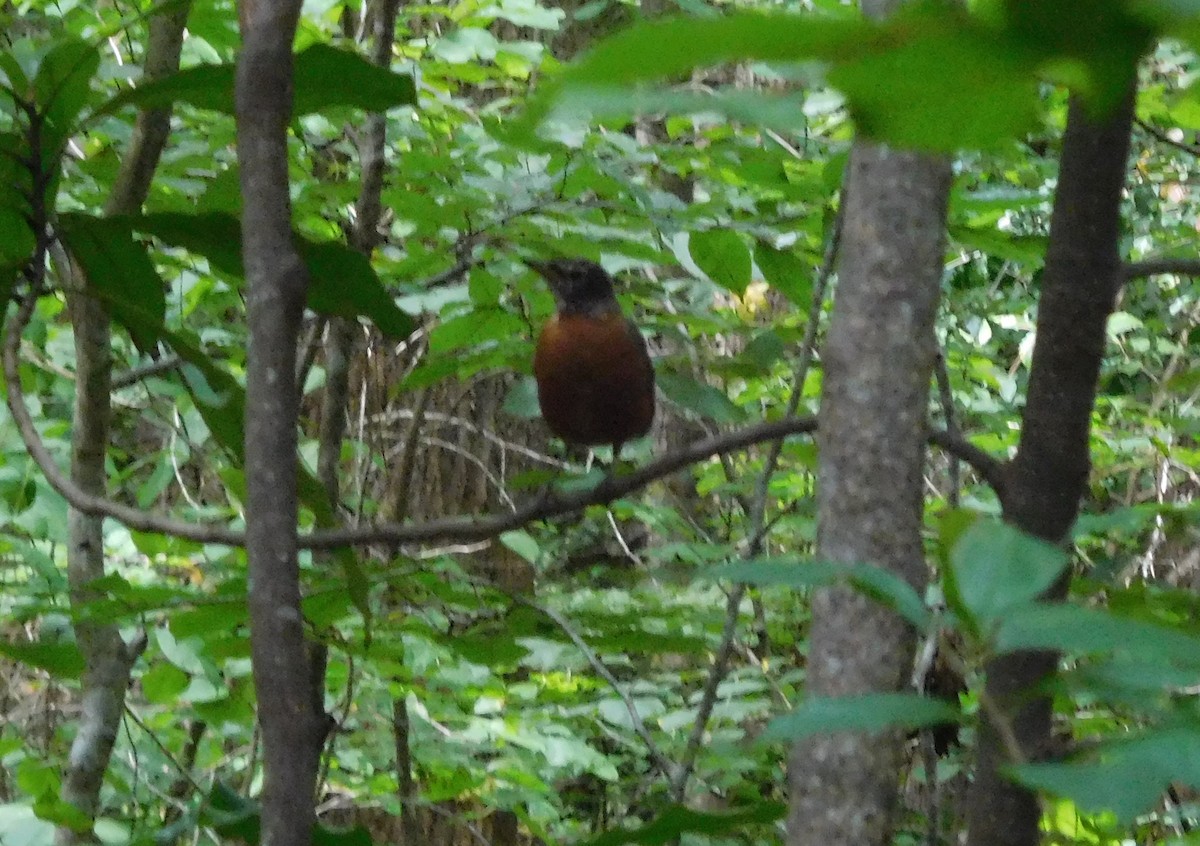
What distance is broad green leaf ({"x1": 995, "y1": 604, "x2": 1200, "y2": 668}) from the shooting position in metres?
0.30

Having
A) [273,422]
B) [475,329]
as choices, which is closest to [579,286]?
[475,329]

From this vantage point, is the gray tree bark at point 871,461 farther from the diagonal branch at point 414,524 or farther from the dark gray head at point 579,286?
the dark gray head at point 579,286

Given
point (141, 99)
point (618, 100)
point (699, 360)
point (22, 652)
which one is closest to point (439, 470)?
point (699, 360)

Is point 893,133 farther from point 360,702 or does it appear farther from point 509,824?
point 509,824

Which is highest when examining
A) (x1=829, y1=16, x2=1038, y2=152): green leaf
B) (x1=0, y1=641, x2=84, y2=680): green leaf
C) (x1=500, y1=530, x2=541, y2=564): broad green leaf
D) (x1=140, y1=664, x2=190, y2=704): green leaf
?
(x1=829, y1=16, x2=1038, y2=152): green leaf

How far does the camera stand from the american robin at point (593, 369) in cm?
210

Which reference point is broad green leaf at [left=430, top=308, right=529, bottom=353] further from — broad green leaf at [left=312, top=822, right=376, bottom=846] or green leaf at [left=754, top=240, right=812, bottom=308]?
broad green leaf at [left=312, top=822, right=376, bottom=846]

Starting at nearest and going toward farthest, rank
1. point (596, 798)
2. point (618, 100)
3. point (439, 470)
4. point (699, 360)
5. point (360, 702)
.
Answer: point (618, 100) < point (699, 360) < point (360, 702) < point (596, 798) < point (439, 470)

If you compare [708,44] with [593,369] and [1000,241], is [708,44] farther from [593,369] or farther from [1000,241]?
[593,369]

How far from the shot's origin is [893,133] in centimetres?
18

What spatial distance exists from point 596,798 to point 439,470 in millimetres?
1111

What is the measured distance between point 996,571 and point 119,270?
3.01ft

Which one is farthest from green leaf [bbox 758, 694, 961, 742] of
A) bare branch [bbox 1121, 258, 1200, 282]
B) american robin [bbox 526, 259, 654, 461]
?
american robin [bbox 526, 259, 654, 461]

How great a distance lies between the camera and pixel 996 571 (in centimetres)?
36
